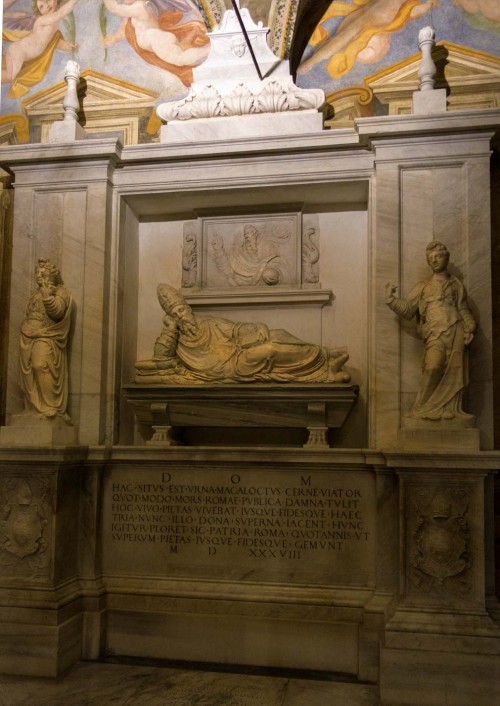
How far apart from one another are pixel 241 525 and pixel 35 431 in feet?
5.38

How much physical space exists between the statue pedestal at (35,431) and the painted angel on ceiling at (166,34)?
3.18 metres

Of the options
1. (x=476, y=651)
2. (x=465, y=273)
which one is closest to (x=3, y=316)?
(x=465, y=273)

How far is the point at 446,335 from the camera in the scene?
4.52 metres

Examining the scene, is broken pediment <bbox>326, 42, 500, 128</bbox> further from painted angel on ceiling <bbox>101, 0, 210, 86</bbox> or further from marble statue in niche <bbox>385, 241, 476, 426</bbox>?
marble statue in niche <bbox>385, 241, 476, 426</bbox>

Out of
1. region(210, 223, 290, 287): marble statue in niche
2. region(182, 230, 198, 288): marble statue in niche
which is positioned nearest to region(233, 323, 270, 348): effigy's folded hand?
region(210, 223, 290, 287): marble statue in niche

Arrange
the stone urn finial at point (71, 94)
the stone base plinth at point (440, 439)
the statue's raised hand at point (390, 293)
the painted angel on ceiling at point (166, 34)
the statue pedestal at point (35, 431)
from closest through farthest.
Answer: the stone base plinth at point (440, 439) < the statue's raised hand at point (390, 293) < the statue pedestal at point (35, 431) < the stone urn finial at point (71, 94) < the painted angel on ceiling at point (166, 34)

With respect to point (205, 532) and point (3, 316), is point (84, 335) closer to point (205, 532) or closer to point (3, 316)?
point (3, 316)

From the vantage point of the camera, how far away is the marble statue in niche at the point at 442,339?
4.51 m

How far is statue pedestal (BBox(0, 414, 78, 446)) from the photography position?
4.85 meters

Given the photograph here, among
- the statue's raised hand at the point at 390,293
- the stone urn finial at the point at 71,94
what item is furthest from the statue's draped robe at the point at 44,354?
the statue's raised hand at the point at 390,293

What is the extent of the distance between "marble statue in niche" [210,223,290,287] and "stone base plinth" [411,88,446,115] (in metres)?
1.40

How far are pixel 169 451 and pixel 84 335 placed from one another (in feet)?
3.76

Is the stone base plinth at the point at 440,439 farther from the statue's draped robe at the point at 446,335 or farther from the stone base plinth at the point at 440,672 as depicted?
the stone base plinth at the point at 440,672

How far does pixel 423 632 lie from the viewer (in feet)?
13.8
